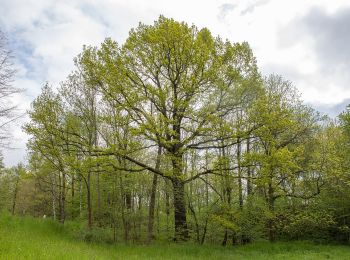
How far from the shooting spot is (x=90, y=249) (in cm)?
1505

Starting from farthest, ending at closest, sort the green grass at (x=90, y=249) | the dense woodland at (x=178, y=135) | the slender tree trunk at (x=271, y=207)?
the slender tree trunk at (x=271, y=207) → the dense woodland at (x=178, y=135) → the green grass at (x=90, y=249)

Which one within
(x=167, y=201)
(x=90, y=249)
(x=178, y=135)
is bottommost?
(x=90, y=249)

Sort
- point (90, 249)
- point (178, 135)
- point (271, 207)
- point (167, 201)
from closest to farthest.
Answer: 1. point (90, 249)
2. point (178, 135)
3. point (167, 201)
4. point (271, 207)

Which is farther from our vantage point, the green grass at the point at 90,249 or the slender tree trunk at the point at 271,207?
the slender tree trunk at the point at 271,207

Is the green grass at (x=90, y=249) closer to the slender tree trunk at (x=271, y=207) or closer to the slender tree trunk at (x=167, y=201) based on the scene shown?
the slender tree trunk at (x=271, y=207)

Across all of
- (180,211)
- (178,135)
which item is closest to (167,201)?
(180,211)

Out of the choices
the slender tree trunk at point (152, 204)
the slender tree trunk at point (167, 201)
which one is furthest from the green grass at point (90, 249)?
the slender tree trunk at point (167, 201)

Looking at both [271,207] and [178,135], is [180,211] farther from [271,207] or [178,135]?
[271,207]

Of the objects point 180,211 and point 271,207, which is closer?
point 180,211

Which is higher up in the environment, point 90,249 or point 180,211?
point 180,211

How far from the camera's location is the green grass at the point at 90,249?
11698mm

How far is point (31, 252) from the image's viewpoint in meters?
11.2

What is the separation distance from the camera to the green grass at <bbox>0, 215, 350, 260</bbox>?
1170 centimetres

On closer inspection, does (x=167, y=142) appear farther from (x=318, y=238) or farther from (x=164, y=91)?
(x=318, y=238)
